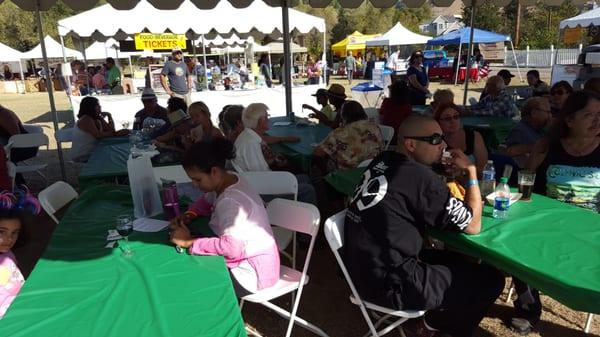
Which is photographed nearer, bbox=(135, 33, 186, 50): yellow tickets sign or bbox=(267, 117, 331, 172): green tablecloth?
bbox=(267, 117, 331, 172): green tablecloth

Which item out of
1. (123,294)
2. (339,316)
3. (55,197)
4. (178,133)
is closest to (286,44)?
(178,133)

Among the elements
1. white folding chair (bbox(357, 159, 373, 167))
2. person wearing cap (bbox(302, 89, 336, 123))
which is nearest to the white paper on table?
white folding chair (bbox(357, 159, 373, 167))

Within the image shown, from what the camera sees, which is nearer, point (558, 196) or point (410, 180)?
point (410, 180)

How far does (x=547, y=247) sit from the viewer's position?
179 cm

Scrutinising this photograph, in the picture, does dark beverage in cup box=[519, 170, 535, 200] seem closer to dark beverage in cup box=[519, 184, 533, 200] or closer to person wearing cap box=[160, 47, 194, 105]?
dark beverage in cup box=[519, 184, 533, 200]

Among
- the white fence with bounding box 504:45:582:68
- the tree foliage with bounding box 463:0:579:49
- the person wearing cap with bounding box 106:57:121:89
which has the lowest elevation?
the person wearing cap with bounding box 106:57:121:89

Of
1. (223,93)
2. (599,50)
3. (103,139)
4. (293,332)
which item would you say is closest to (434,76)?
(599,50)

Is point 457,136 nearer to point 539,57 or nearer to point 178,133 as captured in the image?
point 178,133

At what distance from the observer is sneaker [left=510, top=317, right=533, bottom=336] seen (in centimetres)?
250

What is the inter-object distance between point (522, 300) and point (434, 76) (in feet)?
70.7

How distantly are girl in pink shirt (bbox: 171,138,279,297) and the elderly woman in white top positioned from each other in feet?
4.25

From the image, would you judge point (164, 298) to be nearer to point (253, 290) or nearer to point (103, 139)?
point (253, 290)

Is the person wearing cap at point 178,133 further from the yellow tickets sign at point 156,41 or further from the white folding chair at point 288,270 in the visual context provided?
the yellow tickets sign at point 156,41

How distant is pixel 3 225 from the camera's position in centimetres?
208
